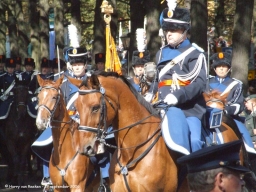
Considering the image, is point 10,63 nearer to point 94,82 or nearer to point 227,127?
point 227,127

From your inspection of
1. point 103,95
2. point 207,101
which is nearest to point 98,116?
point 103,95

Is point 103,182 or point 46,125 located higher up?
point 46,125

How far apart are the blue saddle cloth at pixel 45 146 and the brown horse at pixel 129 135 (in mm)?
2578

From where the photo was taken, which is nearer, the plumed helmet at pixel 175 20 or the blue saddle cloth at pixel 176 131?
the blue saddle cloth at pixel 176 131

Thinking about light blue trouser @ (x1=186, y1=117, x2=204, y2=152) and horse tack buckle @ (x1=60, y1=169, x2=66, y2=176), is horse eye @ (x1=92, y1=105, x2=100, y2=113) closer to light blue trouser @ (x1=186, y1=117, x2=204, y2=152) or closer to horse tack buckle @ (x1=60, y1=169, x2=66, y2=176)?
light blue trouser @ (x1=186, y1=117, x2=204, y2=152)

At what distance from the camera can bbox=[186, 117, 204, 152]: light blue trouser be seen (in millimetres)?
8648

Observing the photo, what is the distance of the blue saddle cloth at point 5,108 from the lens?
59.5 ft

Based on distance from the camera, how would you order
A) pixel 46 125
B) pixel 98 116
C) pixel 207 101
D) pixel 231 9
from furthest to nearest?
pixel 231 9 → pixel 46 125 → pixel 207 101 → pixel 98 116

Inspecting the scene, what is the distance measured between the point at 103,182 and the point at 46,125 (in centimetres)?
118

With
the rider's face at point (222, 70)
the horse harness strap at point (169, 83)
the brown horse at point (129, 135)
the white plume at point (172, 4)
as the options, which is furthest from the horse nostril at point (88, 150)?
the rider's face at point (222, 70)

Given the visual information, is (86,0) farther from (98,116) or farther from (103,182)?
(98,116)

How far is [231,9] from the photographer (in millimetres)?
43562

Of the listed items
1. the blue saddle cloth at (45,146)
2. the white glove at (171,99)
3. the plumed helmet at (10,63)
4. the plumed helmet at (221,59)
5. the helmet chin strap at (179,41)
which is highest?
the helmet chin strap at (179,41)

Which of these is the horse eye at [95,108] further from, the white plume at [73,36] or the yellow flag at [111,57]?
the white plume at [73,36]
